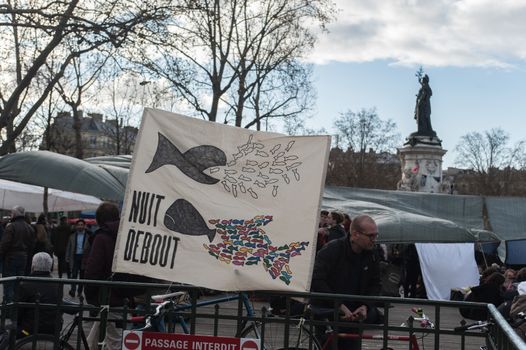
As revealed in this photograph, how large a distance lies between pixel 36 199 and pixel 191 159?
2528 cm

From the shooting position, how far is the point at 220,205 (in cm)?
586

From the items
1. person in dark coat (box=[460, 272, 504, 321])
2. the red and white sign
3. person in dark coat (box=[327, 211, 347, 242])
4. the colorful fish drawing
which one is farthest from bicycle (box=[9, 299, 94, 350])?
person in dark coat (box=[460, 272, 504, 321])

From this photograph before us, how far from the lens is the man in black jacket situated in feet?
22.0

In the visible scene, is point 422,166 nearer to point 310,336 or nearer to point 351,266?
point 351,266

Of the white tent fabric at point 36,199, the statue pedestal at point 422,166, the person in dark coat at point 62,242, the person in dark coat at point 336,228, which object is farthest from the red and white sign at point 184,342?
the statue pedestal at point 422,166

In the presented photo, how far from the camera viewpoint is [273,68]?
38500mm

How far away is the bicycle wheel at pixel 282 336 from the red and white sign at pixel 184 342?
0.77 metres

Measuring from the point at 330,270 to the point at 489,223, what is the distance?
17.7m

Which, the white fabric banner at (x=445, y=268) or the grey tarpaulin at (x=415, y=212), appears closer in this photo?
the grey tarpaulin at (x=415, y=212)

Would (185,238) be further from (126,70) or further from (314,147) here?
(126,70)

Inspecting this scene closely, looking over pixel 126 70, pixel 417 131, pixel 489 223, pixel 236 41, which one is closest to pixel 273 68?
pixel 236 41

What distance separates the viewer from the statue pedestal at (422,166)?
124 feet

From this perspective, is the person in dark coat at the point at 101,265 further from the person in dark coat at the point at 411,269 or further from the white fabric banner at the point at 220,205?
the person in dark coat at the point at 411,269

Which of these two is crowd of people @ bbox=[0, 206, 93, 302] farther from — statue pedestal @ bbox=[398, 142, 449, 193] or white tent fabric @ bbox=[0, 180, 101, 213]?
statue pedestal @ bbox=[398, 142, 449, 193]
